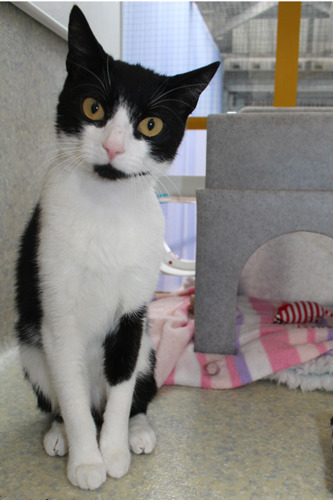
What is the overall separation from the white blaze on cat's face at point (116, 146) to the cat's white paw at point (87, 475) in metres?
0.51

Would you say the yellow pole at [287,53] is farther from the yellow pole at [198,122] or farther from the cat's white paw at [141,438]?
the cat's white paw at [141,438]

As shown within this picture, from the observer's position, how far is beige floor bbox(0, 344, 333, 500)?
2.61ft

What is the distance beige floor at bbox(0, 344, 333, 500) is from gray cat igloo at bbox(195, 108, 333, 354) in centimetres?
27

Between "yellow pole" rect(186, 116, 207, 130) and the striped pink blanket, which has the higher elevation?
"yellow pole" rect(186, 116, 207, 130)

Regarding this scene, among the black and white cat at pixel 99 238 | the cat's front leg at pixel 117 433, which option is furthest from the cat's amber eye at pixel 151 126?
the cat's front leg at pixel 117 433

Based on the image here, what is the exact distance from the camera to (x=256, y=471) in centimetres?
85

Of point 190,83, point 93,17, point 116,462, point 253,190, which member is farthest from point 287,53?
point 116,462

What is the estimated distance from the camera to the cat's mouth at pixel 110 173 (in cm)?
73

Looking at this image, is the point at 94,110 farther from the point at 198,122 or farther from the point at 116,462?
the point at 198,122

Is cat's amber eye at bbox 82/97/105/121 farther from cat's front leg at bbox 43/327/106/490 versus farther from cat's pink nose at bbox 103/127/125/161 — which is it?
cat's front leg at bbox 43/327/106/490

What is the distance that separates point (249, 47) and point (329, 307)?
116 centimetres

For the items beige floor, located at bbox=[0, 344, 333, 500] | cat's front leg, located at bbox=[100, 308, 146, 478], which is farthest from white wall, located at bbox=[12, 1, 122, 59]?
beige floor, located at bbox=[0, 344, 333, 500]

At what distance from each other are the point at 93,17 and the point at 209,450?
5.16ft

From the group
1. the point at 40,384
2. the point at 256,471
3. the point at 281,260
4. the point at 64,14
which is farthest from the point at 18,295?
the point at 281,260
